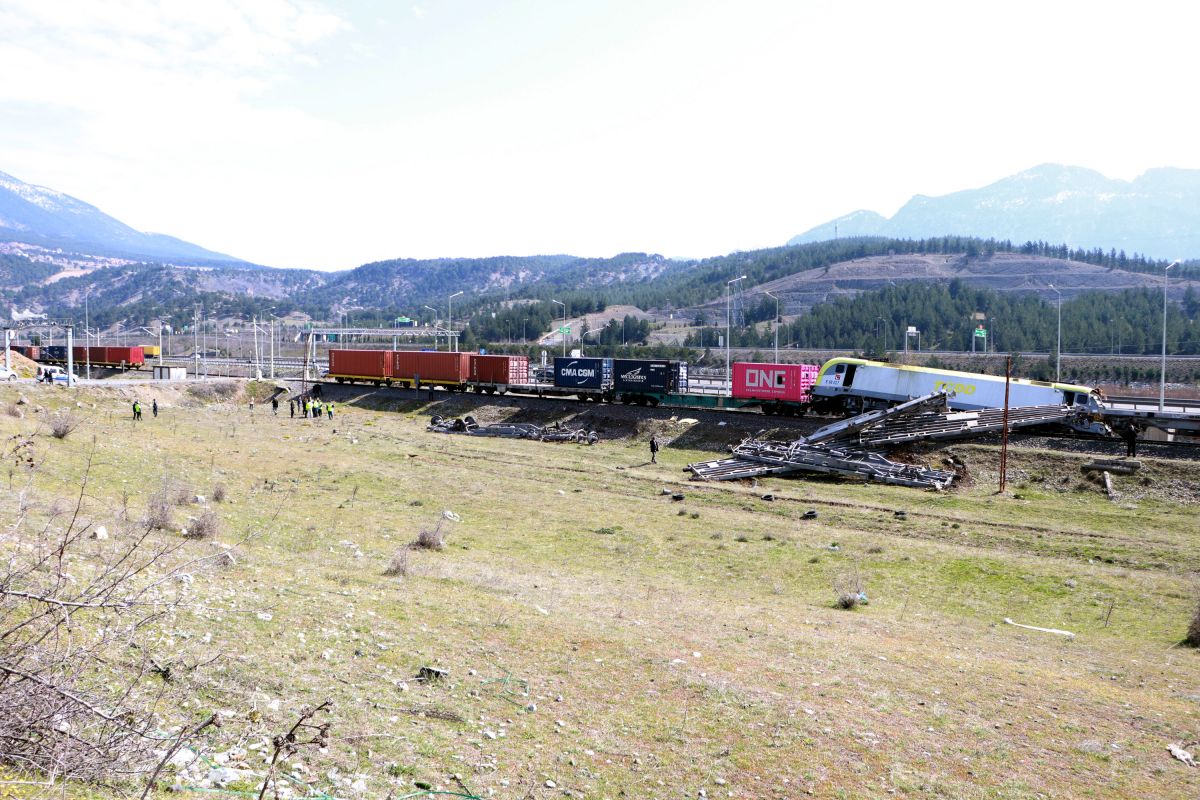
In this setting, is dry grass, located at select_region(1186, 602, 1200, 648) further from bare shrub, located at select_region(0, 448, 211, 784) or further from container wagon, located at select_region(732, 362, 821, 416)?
container wagon, located at select_region(732, 362, 821, 416)

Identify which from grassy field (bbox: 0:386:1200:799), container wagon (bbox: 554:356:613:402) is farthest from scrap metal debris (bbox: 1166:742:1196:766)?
container wagon (bbox: 554:356:613:402)

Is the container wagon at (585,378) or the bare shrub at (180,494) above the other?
the container wagon at (585,378)

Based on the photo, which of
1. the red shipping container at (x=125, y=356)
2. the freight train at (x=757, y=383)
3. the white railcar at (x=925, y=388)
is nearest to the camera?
the white railcar at (x=925, y=388)

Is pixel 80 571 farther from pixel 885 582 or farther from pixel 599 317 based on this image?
pixel 599 317

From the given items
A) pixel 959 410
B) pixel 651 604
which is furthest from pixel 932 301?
pixel 651 604

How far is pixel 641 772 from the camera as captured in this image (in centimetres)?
798

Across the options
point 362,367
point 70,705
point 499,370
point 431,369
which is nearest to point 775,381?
point 499,370

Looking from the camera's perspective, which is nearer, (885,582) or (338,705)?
(338,705)

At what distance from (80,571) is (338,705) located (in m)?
4.75

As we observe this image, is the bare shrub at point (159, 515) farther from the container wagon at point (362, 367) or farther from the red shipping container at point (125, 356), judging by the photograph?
the red shipping container at point (125, 356)

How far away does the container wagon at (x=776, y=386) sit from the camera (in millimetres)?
43844

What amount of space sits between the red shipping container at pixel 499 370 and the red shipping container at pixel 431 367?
2.38 ft

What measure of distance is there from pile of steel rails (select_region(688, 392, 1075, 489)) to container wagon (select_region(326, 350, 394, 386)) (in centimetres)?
3643

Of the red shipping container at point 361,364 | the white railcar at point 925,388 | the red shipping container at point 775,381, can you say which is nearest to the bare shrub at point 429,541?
the red shipping container at point 775,381
